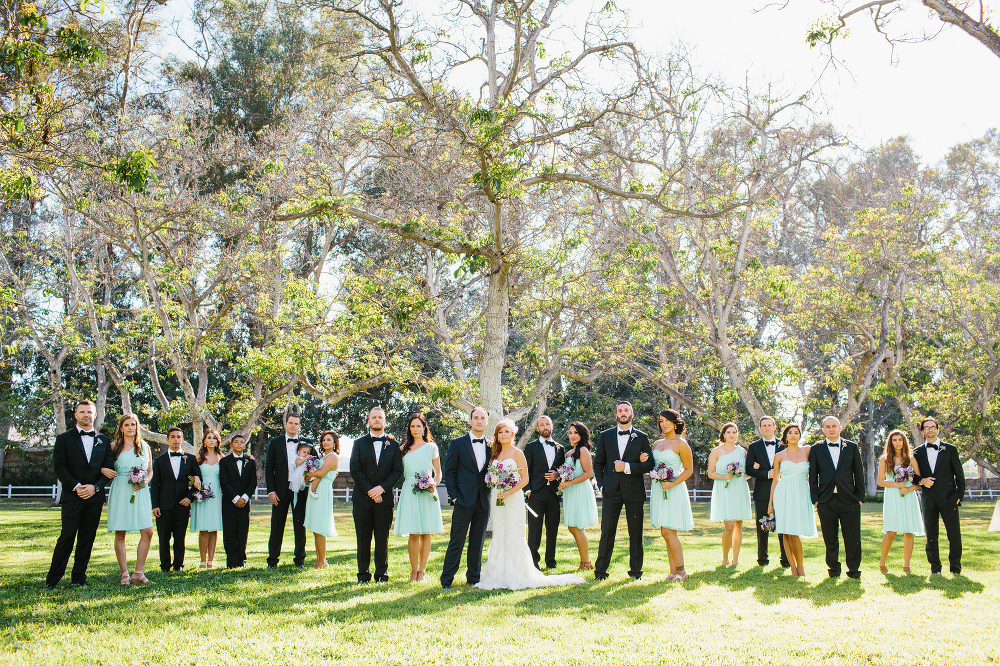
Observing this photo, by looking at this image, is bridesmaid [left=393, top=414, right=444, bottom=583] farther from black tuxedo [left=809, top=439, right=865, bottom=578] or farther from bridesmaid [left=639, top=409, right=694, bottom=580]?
black tuxedo [left=809, top=439, right=865, bottom=578]

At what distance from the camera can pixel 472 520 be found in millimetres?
8938

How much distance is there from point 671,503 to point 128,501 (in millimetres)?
6032

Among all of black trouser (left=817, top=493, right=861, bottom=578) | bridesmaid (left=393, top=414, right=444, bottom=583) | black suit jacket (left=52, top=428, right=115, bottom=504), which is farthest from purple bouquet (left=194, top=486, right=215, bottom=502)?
black trouser (left=817, top=493, right=861, bottom=578)

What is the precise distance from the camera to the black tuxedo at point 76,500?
320 inches

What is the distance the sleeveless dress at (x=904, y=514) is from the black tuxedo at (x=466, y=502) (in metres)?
5.29

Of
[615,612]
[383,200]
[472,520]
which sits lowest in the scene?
[615,612]

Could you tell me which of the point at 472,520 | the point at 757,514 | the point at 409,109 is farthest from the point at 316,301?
the point at 757,514

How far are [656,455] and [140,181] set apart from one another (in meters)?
6.26

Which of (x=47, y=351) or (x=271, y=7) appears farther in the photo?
(x=271, y=7)

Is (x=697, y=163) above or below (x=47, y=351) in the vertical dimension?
above

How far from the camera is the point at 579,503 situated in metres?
10.4

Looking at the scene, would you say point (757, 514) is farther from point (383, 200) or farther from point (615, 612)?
point (383, 200)

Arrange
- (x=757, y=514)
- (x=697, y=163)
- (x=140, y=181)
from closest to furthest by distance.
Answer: (x=140, y=181) < (x=757, y=514) < (x=697, y=163)

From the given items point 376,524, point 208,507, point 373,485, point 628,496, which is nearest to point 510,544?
point 628,496
